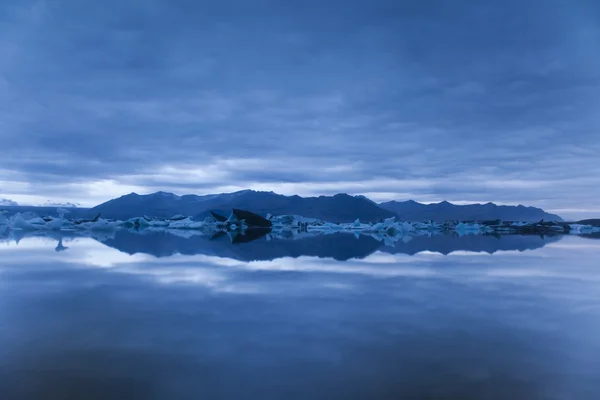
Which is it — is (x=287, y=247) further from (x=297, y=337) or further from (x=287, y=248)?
(x=297, y=337)

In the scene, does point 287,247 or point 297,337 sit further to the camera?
point 287,247

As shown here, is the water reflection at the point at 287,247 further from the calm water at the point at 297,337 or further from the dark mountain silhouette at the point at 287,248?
the calm water at the point at 297,337

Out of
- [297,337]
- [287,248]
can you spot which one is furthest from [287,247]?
[297,337]

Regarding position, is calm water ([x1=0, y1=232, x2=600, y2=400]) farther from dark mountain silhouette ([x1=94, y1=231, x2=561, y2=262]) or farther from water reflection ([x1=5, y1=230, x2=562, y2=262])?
water reflection ([x1=5, y1=230, x2=562, y2=262])

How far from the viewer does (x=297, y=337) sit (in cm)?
420

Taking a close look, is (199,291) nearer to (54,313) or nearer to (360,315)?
(54,313)

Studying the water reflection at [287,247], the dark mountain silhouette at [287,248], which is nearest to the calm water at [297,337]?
the dark mountain silhouette at [287,248]

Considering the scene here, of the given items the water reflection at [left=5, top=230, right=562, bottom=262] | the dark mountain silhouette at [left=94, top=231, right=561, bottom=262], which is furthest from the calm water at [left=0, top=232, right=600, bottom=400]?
the water reflection at [left=5, top=230, right=562, bottom=262]

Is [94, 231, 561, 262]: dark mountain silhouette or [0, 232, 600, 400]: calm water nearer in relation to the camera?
[0, 232, 600, 400]: calm water

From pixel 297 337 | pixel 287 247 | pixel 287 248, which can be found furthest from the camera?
pixel 287 247

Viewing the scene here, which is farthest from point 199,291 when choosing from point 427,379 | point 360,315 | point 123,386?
point 427,379

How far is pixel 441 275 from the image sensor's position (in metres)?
8.58

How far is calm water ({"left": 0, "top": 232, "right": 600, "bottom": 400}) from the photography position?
119 inches

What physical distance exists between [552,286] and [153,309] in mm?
6643
